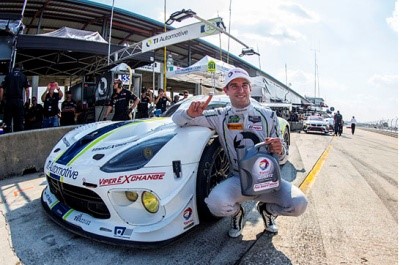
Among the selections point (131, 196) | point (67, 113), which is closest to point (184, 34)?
point (67, 113)

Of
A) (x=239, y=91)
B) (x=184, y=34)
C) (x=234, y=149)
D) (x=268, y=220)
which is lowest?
(x=268, y=220)

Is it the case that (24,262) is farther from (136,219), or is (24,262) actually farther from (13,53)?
(13,53)

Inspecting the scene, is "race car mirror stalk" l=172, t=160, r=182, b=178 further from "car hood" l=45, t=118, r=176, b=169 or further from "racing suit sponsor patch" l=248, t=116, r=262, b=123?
"racing suit sponsor patch" l=248, t=116, r=262, b=123

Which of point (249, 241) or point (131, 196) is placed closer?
point (131, 196)

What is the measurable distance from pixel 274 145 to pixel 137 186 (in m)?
1.06

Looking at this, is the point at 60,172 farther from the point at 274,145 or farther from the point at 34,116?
the point at 34,116

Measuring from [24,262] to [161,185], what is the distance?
1046mm

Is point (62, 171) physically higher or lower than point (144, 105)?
lower

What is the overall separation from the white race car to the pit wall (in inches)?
97.6

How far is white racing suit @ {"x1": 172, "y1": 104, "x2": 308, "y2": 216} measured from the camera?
90.9 inches

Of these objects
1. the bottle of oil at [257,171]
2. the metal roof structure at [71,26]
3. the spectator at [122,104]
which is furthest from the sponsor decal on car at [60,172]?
the metal roof structure at [71,26]

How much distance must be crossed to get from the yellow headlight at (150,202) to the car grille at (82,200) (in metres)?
0.30

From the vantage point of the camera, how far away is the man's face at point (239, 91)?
8.34 feet

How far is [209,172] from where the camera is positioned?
2.49 meters
